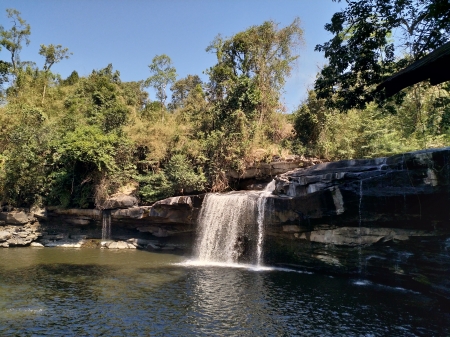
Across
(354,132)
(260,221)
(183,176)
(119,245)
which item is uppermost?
(354,132)

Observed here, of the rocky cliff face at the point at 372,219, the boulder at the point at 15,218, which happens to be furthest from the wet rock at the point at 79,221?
the rocky cliff face at the point at 372,219

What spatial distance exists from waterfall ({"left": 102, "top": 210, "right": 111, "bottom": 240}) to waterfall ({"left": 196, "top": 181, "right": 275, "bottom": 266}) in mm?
6940

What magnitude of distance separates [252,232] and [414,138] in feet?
37.9

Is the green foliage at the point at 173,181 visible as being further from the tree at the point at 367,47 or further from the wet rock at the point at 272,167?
the tree at the point at 367,47

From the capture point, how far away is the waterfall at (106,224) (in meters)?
21.7

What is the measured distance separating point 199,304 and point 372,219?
24.1ft

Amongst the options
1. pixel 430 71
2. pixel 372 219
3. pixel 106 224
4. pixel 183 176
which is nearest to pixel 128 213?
pixel 106 224

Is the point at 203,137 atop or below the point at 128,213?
atop

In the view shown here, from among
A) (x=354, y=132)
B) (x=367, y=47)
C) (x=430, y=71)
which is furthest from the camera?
(x=354, y=132)

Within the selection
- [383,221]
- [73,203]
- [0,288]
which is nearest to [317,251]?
[383,221]

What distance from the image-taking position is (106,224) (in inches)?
866

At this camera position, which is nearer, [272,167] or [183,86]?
[272,167]

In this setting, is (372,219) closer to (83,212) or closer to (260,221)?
(260,221)

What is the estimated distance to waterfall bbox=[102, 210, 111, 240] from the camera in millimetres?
21734
